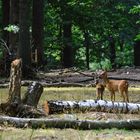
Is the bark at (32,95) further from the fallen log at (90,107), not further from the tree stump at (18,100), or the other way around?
the fallen log at (90,107)

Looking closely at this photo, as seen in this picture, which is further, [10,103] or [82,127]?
[10,103]

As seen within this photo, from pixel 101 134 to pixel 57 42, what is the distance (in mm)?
24912

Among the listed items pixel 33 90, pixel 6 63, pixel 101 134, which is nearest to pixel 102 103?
pixel 33 90

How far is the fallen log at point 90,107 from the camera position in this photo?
955 centimetres

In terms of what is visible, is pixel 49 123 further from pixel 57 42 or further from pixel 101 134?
pixel 57 42

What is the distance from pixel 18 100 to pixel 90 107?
131 cm

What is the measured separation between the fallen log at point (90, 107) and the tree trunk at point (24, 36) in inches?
339

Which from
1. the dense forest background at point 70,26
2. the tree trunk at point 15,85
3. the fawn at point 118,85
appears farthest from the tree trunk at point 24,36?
the tree trunk at point 15,85

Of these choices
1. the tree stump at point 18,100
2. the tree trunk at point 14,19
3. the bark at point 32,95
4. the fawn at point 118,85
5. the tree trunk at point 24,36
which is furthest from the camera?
the tree trunk at point 14,19

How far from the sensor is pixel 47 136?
292 inches

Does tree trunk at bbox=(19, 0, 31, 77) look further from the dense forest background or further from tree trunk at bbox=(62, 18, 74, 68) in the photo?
tree trunk at bbox=(62, 18, 74, 68)

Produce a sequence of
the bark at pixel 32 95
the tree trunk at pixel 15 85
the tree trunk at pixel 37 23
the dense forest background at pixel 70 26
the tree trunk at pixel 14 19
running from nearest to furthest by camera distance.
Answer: the tree trunk at pixel 15 85
the bark at pixel 32 95
the tree trunk at pixel 14 19
the dense forest background at pixel 70 26
the tree trunk at pixel 37 23

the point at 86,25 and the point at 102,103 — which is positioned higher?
the point at 86,25

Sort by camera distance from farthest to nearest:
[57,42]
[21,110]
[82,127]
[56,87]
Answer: [57,42]
[56,87]
[21,110]
[82,127]
